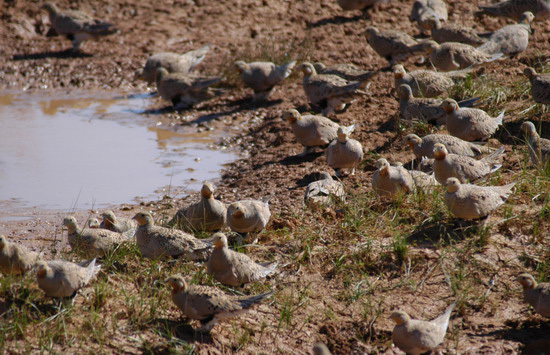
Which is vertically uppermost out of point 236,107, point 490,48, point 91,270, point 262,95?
point 91,270

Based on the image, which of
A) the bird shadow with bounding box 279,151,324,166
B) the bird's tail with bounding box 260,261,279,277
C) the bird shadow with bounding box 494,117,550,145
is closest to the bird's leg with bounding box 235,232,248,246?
the bird's tail with bounding box 260,261,279,277

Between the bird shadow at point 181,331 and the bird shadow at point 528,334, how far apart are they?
2.05m

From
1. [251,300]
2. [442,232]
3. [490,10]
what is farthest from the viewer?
[490,10]

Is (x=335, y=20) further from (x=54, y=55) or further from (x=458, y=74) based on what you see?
(x=54, y=55)

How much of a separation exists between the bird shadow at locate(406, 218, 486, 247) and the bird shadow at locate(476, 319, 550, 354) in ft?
3.52

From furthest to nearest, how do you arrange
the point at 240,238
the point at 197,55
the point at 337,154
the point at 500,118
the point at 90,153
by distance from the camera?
the point at 197,55
the point at 90,153
the point at 500,118
the point at 337,154
the point at 240,238

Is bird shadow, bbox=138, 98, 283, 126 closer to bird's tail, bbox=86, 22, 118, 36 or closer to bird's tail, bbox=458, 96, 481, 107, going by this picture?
bird's tail, bbox=86, 22, 118, 36

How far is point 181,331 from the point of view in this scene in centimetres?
594

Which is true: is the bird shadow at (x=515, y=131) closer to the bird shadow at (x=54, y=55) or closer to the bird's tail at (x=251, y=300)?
the bird's tail at (x=251, y=300)

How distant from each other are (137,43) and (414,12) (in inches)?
191

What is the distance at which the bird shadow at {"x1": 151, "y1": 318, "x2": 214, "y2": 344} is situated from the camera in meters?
5.86

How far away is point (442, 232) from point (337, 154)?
6.88 feet

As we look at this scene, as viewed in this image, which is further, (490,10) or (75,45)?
(75,45)

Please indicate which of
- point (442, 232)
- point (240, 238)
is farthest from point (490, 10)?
point (240, 238)
